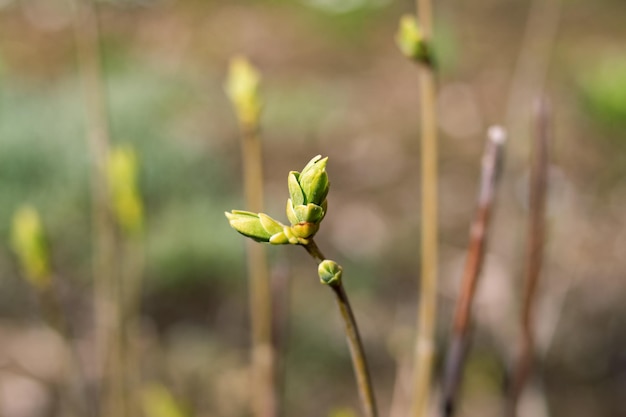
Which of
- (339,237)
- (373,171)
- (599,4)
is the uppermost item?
(599,4)

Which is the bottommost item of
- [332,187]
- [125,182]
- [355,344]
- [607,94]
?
[355,344]

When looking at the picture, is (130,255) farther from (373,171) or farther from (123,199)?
(373,171)

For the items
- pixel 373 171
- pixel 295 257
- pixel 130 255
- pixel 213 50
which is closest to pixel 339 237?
pixel 295 257

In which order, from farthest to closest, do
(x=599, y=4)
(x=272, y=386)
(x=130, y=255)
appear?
(x=599, y=4) → (x=130, y=255) → (x=272, y=386)

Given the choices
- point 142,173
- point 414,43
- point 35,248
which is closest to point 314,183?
point 414,43

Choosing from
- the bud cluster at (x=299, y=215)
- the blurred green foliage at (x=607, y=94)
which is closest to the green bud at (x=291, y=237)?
the bud cluster at (x=299, y=215)

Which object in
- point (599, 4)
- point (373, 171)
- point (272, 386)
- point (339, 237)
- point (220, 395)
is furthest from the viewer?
point (599, 4)

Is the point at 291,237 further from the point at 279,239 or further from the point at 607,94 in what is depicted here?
the point at 607,94
